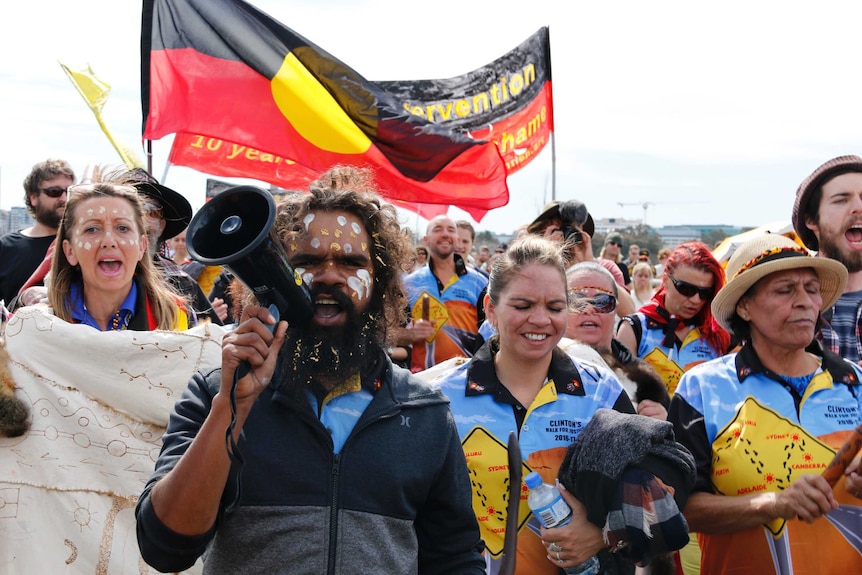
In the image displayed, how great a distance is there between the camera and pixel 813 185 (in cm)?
403

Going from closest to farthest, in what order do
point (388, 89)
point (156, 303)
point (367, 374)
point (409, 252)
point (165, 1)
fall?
point (367, 374)
point (409, 252)
point (156, 303)
point (165, 1)
point (388, 89)

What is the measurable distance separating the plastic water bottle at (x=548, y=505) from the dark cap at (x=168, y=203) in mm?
2649

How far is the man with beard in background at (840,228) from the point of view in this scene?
3.75 m

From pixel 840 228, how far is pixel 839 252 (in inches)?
4.5

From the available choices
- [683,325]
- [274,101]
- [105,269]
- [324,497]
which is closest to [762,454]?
[324,497]

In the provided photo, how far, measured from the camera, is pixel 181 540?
1.79m

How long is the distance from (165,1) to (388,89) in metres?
2.53

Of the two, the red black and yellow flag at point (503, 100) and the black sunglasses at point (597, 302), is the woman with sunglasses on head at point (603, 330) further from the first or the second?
the red black and yellow flag at point (503, 100)

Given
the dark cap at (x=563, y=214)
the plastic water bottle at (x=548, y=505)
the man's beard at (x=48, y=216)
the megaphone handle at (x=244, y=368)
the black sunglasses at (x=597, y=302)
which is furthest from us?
the dark cap at (x=563, y=214)

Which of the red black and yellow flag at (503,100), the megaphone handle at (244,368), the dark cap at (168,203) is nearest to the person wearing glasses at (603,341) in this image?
the megaphone handle at (244,368)

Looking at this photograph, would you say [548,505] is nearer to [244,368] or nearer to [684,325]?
[244,368]

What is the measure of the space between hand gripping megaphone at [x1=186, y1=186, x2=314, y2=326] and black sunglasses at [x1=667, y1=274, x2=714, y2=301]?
123 inches

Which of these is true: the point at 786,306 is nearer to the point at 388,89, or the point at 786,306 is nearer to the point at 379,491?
the point at 379,491

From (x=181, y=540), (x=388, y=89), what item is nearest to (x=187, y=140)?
(x=388, y=89)
